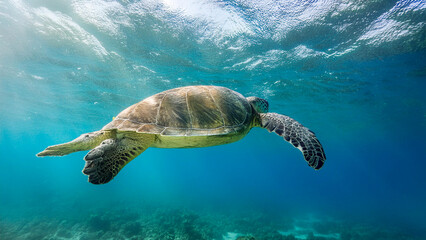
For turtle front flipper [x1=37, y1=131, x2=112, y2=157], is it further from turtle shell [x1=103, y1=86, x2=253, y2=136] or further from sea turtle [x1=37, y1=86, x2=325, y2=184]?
turtle shell [x1=103, y1=86, x2=253, y2=136]

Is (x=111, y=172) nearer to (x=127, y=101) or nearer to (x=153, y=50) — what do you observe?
(x=153, y=50)

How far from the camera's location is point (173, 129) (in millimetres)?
2922

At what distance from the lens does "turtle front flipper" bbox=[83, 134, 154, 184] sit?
2377 mm

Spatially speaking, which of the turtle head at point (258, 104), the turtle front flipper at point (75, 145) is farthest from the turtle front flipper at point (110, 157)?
the turtle head at point (258, 104)

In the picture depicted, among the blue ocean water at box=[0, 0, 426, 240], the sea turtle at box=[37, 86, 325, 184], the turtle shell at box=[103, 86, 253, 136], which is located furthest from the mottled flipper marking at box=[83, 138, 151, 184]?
the blue ocean water at box=[0, 0, 426, 240]

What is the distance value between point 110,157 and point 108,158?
0.14ft

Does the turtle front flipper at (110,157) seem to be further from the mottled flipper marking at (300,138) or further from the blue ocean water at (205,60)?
the blue ocean water at (205,60)

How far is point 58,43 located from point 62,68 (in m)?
3.42

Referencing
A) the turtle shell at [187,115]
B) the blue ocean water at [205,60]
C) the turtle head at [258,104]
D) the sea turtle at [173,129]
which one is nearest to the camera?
the sea turtle at [173,129]

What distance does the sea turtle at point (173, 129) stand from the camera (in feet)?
9.02

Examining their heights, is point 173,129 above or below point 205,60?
below

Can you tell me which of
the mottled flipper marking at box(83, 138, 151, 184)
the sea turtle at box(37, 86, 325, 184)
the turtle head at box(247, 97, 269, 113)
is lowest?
the mottled flipper marking at box(83, 138, 151, 184)

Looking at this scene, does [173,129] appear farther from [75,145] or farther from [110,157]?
[75,145]

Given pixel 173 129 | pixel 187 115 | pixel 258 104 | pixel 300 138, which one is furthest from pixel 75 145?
pixel 258 104
